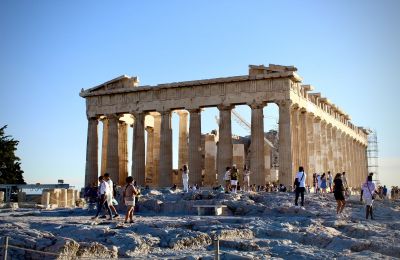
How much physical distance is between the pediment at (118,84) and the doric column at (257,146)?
1056 centimetres

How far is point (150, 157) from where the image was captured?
45000 millimetres

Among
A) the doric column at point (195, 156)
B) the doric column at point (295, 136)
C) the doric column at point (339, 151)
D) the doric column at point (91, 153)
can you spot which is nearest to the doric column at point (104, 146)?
the doric column at point (91, 153)

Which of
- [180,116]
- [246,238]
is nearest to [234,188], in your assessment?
[246,238]

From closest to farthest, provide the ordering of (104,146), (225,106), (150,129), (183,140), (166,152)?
1. (225,106)
2. (166,152)
3. (183,140)
4. (104,146)
5. (150,129)

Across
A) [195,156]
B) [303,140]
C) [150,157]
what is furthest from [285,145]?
[150,157]

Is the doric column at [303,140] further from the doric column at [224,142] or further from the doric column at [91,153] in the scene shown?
the doric column at [91,153]

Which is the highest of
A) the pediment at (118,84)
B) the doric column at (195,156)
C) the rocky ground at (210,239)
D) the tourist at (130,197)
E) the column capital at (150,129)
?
the pediment at (118,84)

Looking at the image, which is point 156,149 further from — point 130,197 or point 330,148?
point 130,197

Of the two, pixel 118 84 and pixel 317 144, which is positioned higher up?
pixel 118 84

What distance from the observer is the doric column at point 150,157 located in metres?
44.3

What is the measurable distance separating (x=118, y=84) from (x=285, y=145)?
15034 mm

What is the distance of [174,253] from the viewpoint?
38.4 feet

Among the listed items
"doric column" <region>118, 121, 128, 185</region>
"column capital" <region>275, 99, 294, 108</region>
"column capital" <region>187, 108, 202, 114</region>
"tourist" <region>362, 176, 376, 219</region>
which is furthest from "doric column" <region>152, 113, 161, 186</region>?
"tourist" <region>362, 176, 376, 219</region>

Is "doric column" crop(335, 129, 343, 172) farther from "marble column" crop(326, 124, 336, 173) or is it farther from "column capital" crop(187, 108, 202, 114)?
"column capital" crop(187, 108, 202, 114)
